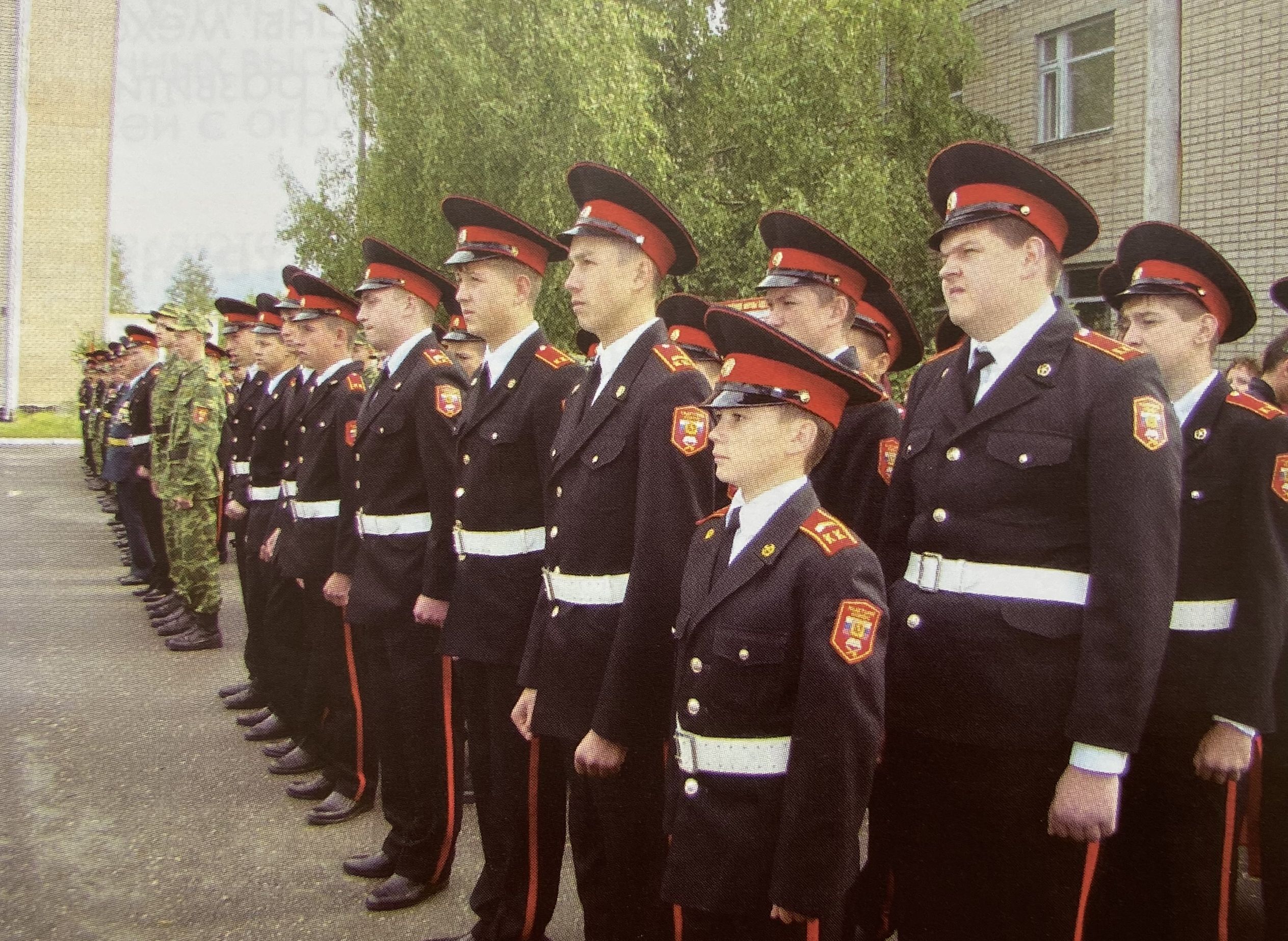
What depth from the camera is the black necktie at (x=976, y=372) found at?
2.87 metres

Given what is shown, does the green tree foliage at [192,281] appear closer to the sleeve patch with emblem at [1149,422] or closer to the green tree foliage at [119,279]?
the green tree foliage at [119,279]

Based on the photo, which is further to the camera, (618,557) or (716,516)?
(618,557)

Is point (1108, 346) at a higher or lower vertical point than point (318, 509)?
higher

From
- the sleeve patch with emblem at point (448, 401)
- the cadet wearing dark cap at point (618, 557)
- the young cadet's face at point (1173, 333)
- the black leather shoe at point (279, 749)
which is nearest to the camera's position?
the cadet wearing dark cap at point (618, 557)

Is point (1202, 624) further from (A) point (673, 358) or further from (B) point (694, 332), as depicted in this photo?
(B) point (694, 332)

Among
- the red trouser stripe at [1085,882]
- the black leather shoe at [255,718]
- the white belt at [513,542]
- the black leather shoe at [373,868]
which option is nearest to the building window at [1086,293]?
the black leather shoe at [255,718]

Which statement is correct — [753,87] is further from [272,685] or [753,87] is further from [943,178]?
[943,178]

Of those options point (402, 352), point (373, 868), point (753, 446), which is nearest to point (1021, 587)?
point (753, 446)

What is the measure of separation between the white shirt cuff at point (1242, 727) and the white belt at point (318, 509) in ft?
12.2

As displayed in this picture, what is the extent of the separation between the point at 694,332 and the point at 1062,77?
37.0 feet

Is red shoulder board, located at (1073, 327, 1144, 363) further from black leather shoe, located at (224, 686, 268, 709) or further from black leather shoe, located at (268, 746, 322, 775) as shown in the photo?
black leather shoe, located at (224, 686, 268, 709)

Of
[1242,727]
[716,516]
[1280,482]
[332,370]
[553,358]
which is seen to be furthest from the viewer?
[332,370]

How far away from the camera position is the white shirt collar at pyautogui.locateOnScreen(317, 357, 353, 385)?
18.9 feet

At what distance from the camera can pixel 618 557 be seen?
3.36 meters
